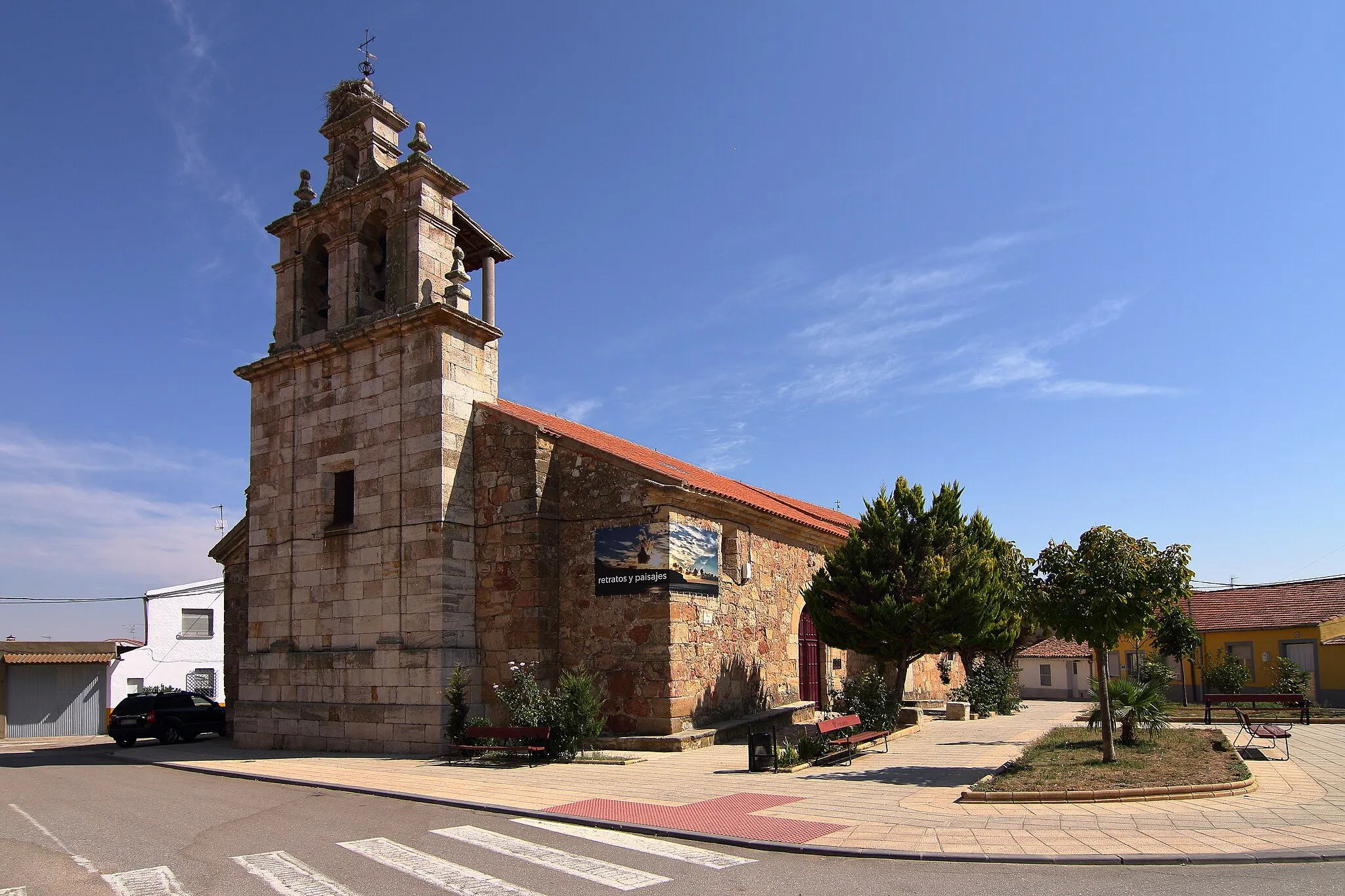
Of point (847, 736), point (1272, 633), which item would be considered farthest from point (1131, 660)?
point (847, 736)

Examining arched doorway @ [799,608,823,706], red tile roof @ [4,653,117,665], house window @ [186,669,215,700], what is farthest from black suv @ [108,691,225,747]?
arched doorway @ [799,608,823,706]

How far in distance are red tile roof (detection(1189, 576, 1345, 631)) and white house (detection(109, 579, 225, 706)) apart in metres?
33.4

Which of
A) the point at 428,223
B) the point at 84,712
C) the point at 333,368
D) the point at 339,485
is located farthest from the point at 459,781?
the point at 84,712

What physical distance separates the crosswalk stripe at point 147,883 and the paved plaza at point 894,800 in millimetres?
3620

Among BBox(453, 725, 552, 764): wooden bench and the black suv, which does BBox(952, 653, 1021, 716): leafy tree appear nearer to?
BBox(453, 725, 552, 764): wooden bench


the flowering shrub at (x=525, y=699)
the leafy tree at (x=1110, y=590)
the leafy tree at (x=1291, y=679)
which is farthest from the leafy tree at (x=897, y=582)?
the leafy tree at (x=1291, y=679)

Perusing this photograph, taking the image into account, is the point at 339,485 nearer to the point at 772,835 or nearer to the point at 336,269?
the point at 336,269

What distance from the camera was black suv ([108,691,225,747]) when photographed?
20922 millimetres

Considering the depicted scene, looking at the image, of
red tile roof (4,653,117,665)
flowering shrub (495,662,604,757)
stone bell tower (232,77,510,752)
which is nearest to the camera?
flowering shrub (495,662,604,757)

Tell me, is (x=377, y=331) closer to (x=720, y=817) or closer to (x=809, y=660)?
(x=720, y=817)

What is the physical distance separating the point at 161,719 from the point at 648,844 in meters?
17.7

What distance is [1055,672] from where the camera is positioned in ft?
127

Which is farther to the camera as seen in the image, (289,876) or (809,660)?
(809,660)

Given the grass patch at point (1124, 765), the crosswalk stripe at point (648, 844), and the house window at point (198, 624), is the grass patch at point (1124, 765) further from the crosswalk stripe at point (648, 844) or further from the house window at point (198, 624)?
the house window at point (198, 624)
